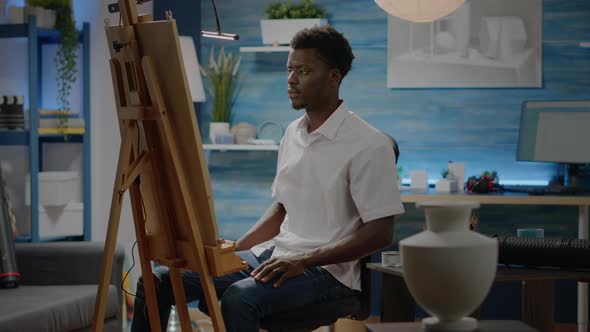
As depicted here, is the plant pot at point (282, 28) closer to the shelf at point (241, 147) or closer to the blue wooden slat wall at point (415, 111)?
the blue wooden slat wall at point (415, 111)

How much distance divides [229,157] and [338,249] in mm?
2929

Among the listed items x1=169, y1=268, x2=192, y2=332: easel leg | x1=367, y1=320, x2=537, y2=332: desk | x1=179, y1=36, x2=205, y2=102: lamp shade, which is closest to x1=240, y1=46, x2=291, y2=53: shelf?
x1=179, y1=36, x2=205, y2=102: lamp shade

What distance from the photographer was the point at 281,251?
2.87 metres

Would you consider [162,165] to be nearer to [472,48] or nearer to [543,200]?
[543,200]

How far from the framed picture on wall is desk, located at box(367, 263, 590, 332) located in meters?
2.49

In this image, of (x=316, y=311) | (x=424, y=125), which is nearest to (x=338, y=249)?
(x=316, y=311)

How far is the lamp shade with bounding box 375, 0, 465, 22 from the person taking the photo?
12.0ft

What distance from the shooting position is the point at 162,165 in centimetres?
252

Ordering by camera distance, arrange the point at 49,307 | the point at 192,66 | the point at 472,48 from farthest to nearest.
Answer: the point at 472,48
the point at 192,66
the point at 49,307

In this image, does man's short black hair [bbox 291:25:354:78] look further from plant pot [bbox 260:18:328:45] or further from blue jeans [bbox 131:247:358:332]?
plant pot [bbox 260:18:328:45]

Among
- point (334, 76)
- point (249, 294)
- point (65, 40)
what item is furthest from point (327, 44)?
point (65, 40)

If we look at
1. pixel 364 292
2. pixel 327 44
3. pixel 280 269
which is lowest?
pixel 364 292

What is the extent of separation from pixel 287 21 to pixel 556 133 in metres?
1.72

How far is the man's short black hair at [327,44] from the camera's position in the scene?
2865 millimetres
